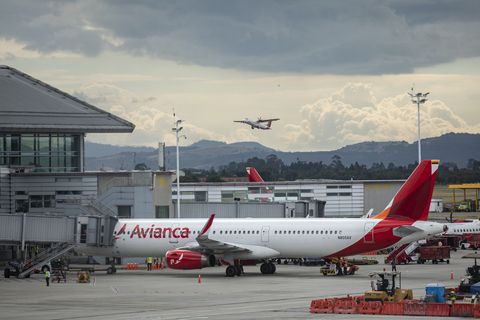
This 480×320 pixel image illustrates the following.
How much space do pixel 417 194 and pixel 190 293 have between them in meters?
19.8

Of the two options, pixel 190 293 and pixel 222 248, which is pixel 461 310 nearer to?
pixel 190 293

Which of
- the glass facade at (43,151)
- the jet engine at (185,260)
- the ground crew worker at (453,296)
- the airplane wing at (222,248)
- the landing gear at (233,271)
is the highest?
the glass facade at (43,151)

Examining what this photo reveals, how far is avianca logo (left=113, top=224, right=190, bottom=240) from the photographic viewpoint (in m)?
77.9

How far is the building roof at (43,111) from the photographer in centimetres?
9581

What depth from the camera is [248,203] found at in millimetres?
98500

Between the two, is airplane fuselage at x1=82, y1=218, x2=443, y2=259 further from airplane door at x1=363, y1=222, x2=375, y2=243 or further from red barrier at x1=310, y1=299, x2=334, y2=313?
red barrier at x1=310, y1=299, x2=334, y2=313

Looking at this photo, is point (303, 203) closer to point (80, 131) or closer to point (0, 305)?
point (80, 131)

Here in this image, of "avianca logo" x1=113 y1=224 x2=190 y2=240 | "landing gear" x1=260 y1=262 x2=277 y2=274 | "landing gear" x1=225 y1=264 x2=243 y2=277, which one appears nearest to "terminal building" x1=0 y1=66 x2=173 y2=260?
"avianca logo" x1=113 y1=224 x2=190 y2=240

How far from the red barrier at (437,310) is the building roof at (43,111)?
5870 cm

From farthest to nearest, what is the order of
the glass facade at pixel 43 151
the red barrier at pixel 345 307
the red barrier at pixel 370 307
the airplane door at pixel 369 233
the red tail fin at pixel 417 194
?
the glass facade at pixel 43 151 < the airplane door at pixel 369 233 < the red tail fin at pixel 417 194 < the red barrier at pixel 345 307 < the red barrier at pixel 370 307

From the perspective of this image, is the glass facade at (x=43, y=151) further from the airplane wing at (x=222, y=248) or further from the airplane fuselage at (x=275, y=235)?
the airplane wing at (x=222, y=248)

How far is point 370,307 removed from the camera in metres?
45.2

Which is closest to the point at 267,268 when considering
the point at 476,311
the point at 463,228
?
the point at 476,311

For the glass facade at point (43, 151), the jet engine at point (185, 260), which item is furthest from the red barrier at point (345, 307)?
the glass facade at point (43, 151)
